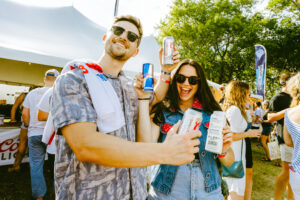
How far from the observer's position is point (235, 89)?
2705mm

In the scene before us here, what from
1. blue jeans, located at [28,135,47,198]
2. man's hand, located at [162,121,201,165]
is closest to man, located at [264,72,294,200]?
man's hand, located at [162,121,201,165]

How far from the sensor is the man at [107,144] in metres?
0.68

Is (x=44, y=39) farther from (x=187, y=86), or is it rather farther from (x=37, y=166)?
(x=187, y=86)

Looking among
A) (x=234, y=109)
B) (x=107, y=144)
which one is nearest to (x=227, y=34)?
(x=234, y=109)

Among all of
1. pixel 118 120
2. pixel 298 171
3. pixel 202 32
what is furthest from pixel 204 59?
pixel 118 120

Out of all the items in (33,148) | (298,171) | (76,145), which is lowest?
(33,148)

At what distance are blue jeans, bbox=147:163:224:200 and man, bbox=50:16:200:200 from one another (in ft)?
0.83

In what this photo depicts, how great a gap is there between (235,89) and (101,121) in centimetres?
237

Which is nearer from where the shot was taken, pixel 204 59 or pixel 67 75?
pixel 67 75

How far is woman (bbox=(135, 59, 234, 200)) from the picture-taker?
1267mm

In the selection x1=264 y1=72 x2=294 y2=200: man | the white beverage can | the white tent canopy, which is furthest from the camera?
the white tent canopy

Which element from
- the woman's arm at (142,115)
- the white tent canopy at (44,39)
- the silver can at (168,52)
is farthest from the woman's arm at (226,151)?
the white tent canopy at (44,39)

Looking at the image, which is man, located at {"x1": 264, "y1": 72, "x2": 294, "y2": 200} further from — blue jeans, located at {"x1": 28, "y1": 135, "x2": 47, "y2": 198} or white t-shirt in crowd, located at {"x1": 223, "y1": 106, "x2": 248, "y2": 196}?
blue jeans, located at {"x1": 28, "y1": 135, "x2": 47, "y2": 198}

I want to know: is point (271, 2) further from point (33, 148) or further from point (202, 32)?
point (33, 148)
